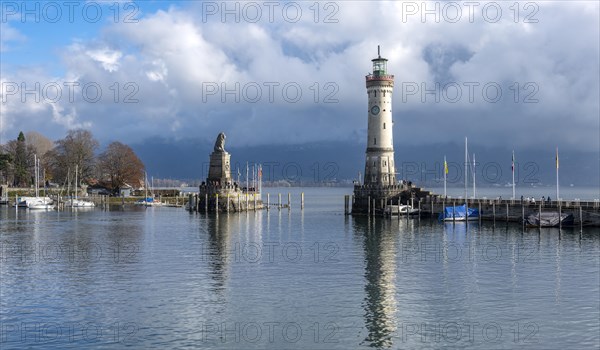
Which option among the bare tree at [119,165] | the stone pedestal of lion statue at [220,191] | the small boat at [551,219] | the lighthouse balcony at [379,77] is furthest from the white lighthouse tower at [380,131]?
the bare tree at [119,165]

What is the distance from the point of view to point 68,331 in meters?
31.5

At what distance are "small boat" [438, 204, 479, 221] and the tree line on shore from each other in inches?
3459

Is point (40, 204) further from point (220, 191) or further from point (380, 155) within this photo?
point (380, 155)

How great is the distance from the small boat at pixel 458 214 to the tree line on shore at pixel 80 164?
87.9 m

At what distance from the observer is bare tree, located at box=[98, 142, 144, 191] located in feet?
512

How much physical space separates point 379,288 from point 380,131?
205 ft

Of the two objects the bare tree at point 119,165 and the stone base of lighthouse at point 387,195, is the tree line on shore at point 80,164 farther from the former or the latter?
the stone base of lighthouse at point 387,195

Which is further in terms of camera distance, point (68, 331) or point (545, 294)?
point (545, 294)

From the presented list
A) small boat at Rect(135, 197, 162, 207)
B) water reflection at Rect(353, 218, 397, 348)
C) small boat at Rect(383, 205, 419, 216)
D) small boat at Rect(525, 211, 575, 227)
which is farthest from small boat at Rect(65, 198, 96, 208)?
small boat at Rect(525, 211, 575, 227)

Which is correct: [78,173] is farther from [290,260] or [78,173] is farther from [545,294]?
[545,294]

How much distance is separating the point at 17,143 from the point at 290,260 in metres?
134

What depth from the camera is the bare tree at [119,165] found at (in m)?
156

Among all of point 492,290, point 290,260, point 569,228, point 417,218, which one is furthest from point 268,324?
A: point 417,218

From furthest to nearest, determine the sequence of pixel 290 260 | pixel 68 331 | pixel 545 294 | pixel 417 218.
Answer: pixel 417 218, pixel 290 260, pixel 545 294, pixel 68 331
